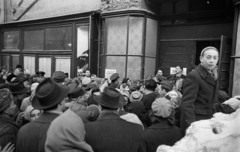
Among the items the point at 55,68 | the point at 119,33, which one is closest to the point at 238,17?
the point at 119,33

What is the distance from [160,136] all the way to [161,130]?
8 centimetres

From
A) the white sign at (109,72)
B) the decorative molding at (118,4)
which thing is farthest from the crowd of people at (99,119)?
the decorative molding at (118,4)

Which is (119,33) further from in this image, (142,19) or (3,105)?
(3,105)

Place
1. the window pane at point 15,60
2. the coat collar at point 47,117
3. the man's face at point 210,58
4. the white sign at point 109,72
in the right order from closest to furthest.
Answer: the coat collar at point 47,117
the man's face at point 210,58
the white sign at point 109,72
the window pane at point 15,60

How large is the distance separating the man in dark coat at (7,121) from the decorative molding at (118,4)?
6.71 m

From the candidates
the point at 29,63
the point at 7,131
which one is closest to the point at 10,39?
the point at 29,63

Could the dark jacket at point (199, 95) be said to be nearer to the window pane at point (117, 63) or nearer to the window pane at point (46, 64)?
the window pane at point (117, 63)

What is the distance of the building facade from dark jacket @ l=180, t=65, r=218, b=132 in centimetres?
366

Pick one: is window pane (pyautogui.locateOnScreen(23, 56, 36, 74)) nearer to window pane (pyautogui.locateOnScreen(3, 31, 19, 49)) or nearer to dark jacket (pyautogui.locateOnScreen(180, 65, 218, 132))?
window pane (pyautogui.locateOnScreen(3, 31, 19, 49))

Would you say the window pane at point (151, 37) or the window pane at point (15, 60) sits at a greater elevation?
the window pane at point (151, 37)

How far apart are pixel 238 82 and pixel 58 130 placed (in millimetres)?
5834

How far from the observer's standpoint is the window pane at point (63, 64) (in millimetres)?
11258

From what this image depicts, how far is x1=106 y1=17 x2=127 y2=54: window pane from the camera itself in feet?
28.7

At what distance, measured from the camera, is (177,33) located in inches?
355
